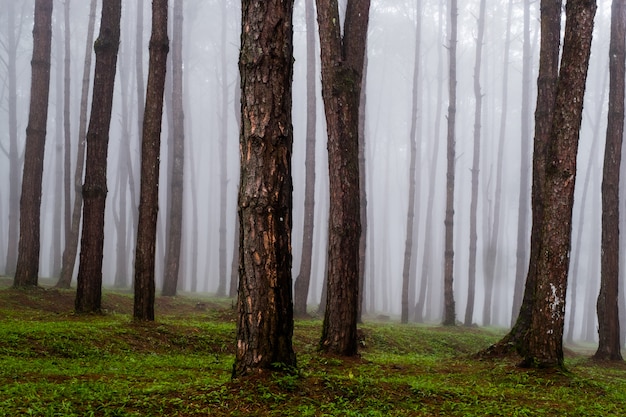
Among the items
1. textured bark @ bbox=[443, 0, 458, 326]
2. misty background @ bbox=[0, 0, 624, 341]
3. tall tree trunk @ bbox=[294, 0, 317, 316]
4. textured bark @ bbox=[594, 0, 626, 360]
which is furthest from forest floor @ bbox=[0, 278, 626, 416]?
misty background @ bbox=[0, 0, 624, 341]

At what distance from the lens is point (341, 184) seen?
9.41m

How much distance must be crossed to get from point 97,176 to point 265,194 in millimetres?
7256

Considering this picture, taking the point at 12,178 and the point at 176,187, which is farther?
the point at 12,178

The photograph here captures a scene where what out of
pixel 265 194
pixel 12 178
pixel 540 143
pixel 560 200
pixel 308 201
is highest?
pixel 12 178

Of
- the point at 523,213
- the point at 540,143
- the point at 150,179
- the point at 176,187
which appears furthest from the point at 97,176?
the point at 523,213

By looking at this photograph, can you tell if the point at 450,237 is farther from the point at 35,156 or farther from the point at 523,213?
the point at 35,156

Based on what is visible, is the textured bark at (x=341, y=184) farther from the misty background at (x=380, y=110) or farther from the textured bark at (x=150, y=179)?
the misty background at (x=380, y=110)

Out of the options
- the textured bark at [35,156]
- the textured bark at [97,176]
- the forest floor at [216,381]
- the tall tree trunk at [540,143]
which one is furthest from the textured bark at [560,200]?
the textured bark at [35,156]

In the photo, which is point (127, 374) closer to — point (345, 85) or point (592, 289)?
point (345, 85)

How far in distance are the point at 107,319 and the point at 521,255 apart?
1821cm

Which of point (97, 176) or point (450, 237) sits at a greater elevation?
point (97, 176)

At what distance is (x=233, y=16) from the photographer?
132 ft

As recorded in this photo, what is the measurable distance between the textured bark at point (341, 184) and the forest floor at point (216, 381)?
540mm

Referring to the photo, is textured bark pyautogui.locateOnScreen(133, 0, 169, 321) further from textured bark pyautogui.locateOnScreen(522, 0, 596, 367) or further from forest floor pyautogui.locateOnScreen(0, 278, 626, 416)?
textured bark pyautogui.locateOnScreen(522, 0, 596, 367)
